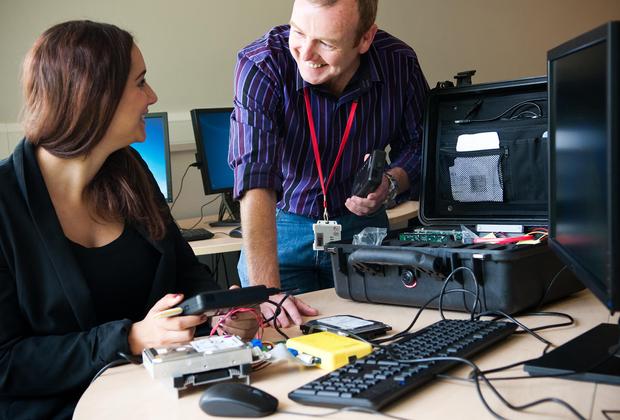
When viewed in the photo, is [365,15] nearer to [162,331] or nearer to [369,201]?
[369,201]

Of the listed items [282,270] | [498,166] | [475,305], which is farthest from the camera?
[282,270]

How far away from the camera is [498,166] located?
6.36ft

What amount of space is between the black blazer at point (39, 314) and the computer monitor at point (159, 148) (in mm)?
1576

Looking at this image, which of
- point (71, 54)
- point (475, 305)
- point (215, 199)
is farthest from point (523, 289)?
point (215, 199)

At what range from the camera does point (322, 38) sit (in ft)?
5.90

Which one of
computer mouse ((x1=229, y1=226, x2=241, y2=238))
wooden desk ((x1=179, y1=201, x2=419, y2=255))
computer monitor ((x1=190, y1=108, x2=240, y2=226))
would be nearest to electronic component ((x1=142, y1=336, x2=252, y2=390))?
wooden desk ((x1=179, y1=201, x2=419, y2=255))

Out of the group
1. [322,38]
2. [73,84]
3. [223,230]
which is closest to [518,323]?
[322,38]

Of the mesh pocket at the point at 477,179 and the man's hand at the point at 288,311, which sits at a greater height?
the mesh pocket at the point at 477,179

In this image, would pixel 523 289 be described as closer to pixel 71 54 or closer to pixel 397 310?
pixel 397 310

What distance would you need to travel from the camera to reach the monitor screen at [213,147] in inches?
129

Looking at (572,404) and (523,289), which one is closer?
(572,404)

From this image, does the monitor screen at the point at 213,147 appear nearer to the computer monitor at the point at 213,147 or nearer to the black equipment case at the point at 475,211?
the computer monitor at the point at 213,147

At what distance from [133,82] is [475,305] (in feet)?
2.82

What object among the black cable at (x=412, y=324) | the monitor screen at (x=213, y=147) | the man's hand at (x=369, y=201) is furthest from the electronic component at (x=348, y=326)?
the monitor screen at (x=213, y=147)
